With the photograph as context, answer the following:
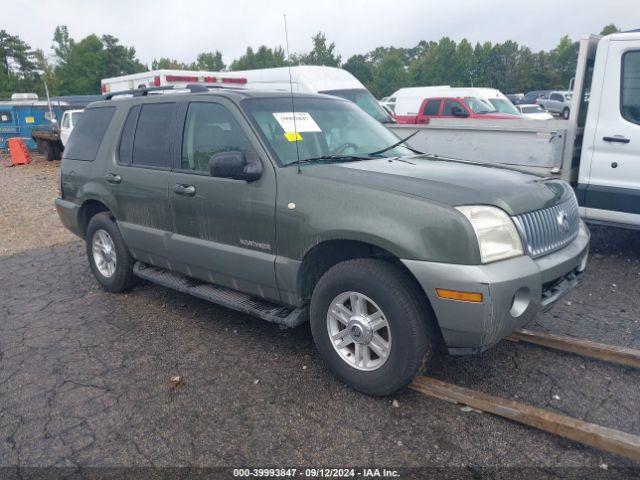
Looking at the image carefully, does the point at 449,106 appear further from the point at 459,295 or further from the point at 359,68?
the point at 359,68

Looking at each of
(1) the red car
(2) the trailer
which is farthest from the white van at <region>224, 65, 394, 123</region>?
(2) the trailer

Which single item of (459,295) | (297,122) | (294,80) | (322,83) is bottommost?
(459,295)

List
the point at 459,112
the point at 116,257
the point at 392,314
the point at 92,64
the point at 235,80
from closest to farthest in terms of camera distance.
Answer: the point at 392,314 → the point at 116,257 → the point at 459,112 → the point at 235,80 → the point at 92,64

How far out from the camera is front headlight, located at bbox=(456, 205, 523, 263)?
291 cm

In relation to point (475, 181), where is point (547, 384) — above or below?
below

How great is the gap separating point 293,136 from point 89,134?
8.41ft

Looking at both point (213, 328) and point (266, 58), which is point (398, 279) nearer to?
point (213, 328)

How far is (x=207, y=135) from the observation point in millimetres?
4223

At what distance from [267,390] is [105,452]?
39.5 inches

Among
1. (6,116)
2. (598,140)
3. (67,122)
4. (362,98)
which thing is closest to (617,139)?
(598,140)

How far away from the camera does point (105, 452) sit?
2934 mm

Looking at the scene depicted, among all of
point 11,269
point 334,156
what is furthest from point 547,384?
point 11,269

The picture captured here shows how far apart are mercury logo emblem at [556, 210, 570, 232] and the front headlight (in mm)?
549

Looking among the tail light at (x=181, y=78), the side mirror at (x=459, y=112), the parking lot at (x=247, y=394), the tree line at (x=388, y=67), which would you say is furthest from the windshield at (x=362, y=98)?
the tree line at (x=388, y=67)
